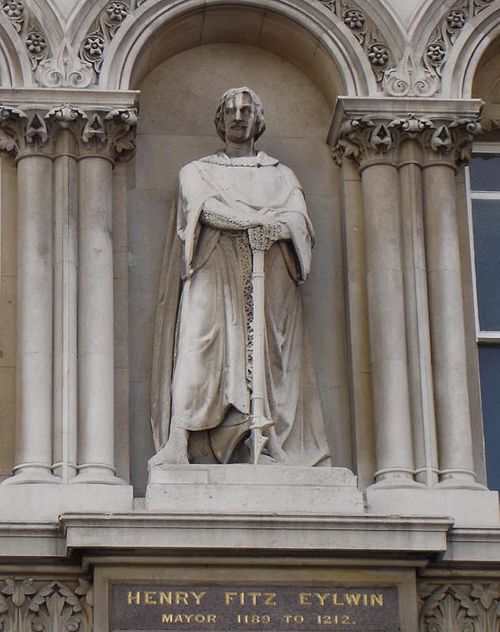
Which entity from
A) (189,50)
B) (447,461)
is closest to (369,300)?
(447,461)

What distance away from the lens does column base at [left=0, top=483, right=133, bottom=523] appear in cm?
2014

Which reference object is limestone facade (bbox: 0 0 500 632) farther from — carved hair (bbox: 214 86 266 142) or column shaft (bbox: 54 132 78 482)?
carved hair (bbox: 214 86 266 142)

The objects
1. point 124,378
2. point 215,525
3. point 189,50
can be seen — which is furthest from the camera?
point 189,50

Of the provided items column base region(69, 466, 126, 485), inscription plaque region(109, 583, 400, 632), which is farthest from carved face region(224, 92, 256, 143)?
inscription plaque region(109, 583, 400, 632)

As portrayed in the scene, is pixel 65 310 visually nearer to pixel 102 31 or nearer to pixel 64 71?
pixel 64 71

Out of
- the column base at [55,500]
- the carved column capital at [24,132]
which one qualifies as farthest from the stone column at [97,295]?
the carved column capital at [24,132]

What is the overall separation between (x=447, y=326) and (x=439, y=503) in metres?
1.61

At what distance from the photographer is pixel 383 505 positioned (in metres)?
20.5

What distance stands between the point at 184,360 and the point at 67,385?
0.99m

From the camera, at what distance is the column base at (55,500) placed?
20.1 m

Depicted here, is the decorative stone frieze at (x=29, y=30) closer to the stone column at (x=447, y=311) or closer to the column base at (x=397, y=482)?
the stone column at (x=447, y=311)

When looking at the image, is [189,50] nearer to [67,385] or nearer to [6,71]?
[6,71]

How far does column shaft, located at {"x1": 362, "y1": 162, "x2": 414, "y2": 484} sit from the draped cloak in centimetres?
55

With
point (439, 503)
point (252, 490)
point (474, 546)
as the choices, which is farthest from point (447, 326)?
point (252, 490)
